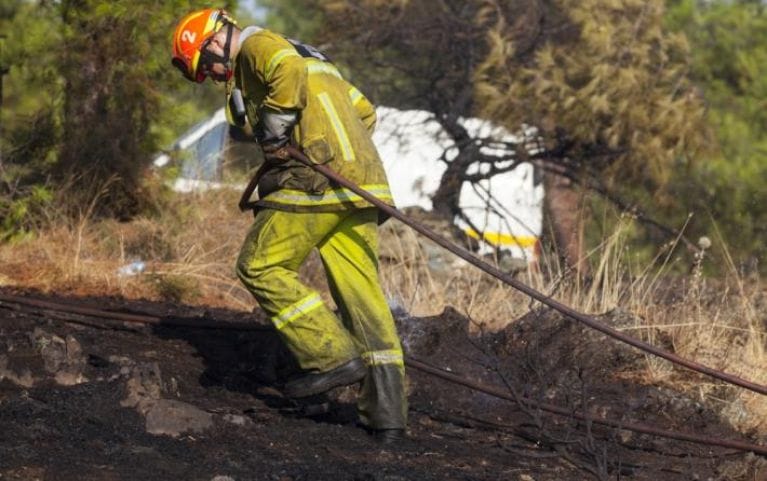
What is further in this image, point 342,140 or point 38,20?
point 38,20

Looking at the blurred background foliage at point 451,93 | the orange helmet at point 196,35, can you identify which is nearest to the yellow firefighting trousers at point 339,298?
the orange helmet at point 196,35

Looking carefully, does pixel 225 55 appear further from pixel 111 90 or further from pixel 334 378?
pixel 111 90

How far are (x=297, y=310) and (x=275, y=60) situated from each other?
3.29 ft

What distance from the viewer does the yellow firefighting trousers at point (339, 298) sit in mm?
5680

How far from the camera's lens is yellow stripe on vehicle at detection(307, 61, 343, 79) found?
572 centimetres

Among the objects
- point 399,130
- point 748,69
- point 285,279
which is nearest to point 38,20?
point 399,130

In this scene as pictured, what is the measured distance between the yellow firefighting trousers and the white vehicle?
530cm

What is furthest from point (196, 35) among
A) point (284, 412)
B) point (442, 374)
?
point (442, 374)

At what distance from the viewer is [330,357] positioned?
5.68m

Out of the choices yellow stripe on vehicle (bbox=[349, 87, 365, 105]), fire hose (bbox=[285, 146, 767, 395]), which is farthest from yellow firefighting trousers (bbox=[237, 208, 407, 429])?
yellow stripe on vehicle (bbox=[349, 87, 365, 105])

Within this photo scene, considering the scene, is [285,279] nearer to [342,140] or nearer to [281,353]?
[342,140]

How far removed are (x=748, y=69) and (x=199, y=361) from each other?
15386mm

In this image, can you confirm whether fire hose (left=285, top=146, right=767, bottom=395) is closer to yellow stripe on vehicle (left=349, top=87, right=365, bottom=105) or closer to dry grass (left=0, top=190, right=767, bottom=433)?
yellow stripe on vehicle (left=349, top=87, right=365, bottom=105)

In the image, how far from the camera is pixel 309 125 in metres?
5.66
